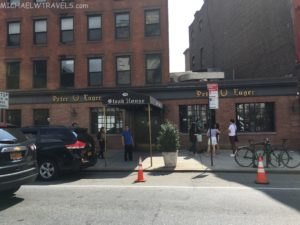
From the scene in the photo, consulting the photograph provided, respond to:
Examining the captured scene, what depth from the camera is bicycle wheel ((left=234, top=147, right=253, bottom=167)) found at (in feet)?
43.4

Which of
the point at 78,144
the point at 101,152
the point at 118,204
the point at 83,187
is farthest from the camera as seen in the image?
the point at 101,152

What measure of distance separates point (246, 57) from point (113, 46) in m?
10.8

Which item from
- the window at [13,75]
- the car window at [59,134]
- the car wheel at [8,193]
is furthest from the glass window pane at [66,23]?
the car wheel at [8,193]

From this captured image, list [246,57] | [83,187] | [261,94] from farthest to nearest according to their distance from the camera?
[246,57]
[261,94]
[83,187]

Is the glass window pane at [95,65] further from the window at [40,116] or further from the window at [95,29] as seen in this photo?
the window at [40,116]

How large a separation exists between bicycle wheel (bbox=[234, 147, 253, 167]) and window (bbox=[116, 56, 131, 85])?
9.93 metres

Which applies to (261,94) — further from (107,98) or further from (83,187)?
(83,187)

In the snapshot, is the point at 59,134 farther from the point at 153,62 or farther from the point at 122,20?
the point at 122,20

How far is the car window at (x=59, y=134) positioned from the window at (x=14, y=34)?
13.6 metres

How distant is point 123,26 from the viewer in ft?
71.0

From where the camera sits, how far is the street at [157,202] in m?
6.17

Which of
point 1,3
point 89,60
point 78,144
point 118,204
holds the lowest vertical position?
point 118,204

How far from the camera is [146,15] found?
70.3ft

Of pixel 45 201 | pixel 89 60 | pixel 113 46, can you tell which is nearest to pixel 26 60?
pixel 89 60
